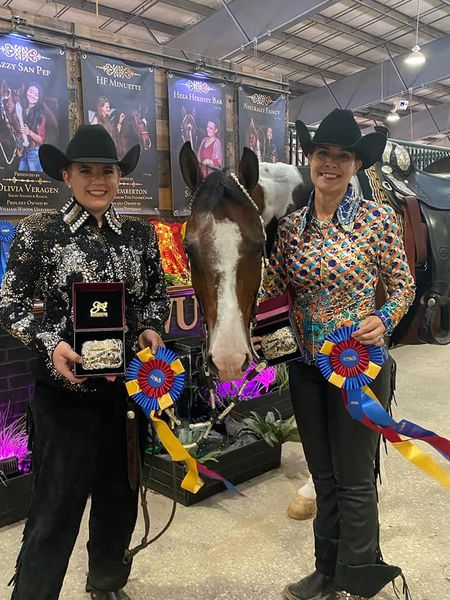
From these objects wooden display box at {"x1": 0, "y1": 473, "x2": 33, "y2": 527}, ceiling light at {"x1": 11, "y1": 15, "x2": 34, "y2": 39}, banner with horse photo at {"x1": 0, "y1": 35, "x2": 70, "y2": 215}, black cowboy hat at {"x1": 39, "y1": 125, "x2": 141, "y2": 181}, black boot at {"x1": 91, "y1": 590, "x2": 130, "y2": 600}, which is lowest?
black boot at {"x1": 91, "y1": 590, "x2": 130, "y2": 600}

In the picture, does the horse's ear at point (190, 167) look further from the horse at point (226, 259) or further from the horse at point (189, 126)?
the horse at point (189, 126)

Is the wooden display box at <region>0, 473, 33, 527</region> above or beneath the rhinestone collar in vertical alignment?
beneath

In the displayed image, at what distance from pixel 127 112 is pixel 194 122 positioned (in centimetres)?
52

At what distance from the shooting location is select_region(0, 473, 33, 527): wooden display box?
7.59 feet

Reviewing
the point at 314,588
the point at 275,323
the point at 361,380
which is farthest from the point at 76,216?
the point at 314,588

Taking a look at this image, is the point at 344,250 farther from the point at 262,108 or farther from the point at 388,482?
the point at 262,108

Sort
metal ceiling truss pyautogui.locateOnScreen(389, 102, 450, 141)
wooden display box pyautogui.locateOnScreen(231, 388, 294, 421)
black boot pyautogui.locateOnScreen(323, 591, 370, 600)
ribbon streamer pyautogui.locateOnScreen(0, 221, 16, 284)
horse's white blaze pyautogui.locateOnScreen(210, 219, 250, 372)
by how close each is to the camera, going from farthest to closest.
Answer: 1. metal ceiling truss pyautogui.locateOnScreen(389, 102, 450, 141)
2. wooden display box pyautogui.locateOnScreen(231, 388, 294, 421)
3. ribbon streamer pyautogui.locateOnScreen(0, 221, 16, 284)
4. black boot pyautogui.locateOnScreen(323, 591, 370, 600)
5. horse's white blaze pyautogui.locateOnScreen(210, 219, 250, 372)

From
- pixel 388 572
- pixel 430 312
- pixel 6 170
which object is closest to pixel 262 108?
pixel 6 170

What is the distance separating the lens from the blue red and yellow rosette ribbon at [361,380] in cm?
142

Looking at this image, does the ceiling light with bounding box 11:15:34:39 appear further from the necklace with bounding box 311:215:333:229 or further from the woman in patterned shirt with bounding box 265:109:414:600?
the necklace with bounding box 311:215:333:229

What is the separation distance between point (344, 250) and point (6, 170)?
2.16m

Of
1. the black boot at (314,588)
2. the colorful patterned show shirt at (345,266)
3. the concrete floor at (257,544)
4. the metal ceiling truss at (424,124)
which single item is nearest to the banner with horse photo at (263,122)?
the concrete floor at (257,544)

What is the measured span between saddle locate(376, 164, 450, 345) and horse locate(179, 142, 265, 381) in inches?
44.8

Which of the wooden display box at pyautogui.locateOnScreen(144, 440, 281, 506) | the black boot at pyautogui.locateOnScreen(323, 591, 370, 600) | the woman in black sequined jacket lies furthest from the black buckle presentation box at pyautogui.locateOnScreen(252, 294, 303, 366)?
the wooden display box at pyautogui.locateOnScreen(144, 440, 281, 506)
